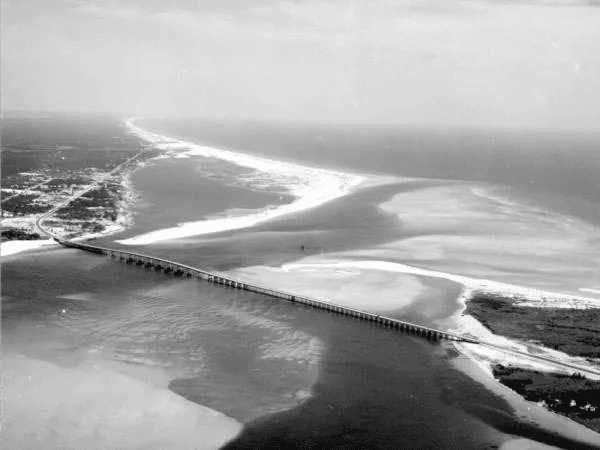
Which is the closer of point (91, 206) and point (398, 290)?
point (398, 290)

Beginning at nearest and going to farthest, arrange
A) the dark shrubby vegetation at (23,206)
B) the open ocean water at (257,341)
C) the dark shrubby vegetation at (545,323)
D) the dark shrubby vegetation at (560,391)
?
the open ocean water at (257,341)
the dark shrubby vegetation at (560,391)
the dark shrubby vegetation at (545,323)
the dark shrubby vegetation at (23,206)

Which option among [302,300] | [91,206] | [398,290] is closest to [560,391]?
[398,290]

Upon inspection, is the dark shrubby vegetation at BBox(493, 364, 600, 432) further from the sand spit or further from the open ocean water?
the open ocean water

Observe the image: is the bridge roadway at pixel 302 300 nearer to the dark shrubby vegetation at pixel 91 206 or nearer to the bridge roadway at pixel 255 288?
the bridge roadway at pixel 255 288

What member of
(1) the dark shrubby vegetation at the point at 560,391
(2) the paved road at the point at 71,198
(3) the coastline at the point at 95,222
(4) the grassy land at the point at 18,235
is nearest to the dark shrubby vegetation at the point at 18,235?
(4) the grassy land at the point at 18,235

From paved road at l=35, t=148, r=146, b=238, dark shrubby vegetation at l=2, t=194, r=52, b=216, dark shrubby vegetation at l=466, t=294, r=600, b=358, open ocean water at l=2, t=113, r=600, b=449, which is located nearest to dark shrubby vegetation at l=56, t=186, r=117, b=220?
paved road at l=35, t=148, r=146, b=238

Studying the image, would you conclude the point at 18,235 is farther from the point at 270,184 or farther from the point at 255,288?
the point at 270,184
